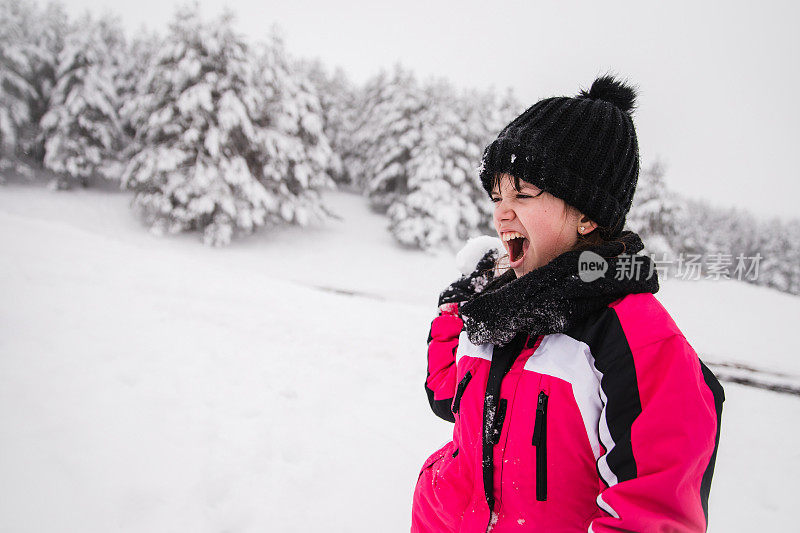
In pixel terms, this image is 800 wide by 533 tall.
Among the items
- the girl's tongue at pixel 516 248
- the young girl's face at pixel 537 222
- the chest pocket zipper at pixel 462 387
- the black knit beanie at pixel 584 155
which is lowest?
the chest pocket zipper at pixel 462 387

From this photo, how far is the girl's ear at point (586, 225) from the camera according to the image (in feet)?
3.87

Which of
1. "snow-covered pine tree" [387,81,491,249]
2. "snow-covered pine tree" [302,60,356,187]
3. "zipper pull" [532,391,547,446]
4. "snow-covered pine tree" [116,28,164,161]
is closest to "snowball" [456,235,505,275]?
"zipper pull" [532,391,547,446]

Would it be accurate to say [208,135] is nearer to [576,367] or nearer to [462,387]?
[462,387]

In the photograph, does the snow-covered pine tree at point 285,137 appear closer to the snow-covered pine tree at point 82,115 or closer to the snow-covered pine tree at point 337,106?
the snow-covered pine tree at point 337,106

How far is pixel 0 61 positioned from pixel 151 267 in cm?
2321

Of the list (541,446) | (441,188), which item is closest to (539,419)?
(541,446)

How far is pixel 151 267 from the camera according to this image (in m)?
7.45

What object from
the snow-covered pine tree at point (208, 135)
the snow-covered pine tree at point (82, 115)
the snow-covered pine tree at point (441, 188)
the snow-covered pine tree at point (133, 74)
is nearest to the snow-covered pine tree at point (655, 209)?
the snow-covered pine tree at point (441, 188)

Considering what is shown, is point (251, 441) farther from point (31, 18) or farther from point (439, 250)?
point (31, 18)

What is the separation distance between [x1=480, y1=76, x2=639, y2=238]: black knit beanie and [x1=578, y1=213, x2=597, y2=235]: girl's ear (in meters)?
0.03

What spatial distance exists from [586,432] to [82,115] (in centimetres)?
2672

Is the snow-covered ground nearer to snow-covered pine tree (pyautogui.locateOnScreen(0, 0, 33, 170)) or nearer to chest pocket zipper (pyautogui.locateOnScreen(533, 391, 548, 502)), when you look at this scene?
chest pocket zipper (pyautogui.locateOnScreen(533, 391, 548, 502))

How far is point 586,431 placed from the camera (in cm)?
99

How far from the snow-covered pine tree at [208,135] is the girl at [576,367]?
16.2 m
